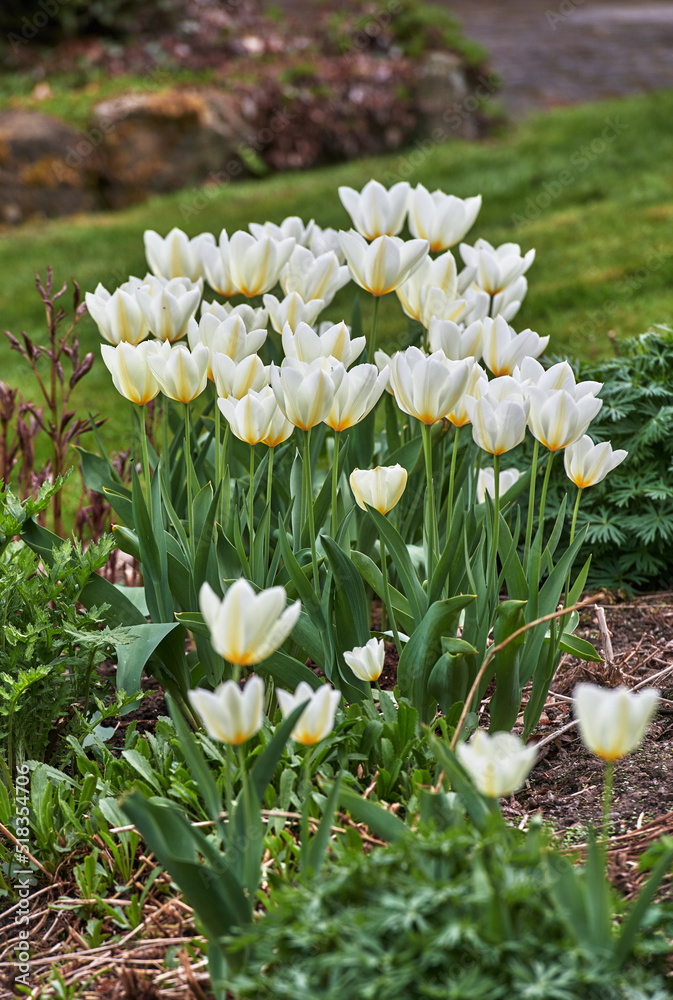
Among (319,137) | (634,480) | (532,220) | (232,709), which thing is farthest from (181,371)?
(319,137)

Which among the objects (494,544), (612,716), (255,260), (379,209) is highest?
(379,209)

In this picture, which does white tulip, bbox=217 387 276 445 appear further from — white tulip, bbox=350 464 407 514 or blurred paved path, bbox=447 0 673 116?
blurred paved path, bbox=447 0 673 116

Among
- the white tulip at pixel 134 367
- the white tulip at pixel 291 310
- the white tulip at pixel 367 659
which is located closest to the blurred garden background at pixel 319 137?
the white tulip at pixel 291 310

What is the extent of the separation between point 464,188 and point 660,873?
7.18 metres

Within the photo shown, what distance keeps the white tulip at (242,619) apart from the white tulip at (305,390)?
580 mm

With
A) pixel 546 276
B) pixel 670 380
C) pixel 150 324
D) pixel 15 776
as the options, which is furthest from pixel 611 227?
pixel 15 776

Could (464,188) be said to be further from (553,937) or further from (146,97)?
(553,937)

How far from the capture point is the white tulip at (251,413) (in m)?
1.80

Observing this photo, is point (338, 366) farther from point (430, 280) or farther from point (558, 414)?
point (430, 280)

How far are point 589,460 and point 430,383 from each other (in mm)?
377

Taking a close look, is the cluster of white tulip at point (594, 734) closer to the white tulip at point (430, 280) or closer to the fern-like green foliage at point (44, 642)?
the fern-like green foliage at point (44, 642)

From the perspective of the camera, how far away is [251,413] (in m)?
1.81

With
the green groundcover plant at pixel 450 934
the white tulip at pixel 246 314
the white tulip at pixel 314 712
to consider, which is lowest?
the green groundcover plant at pixel 450 934

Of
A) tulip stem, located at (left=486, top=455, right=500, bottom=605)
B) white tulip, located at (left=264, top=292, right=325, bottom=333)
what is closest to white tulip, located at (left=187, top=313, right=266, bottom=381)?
white tulip, located at (left=264, top=292, right=325, bottom=333)
